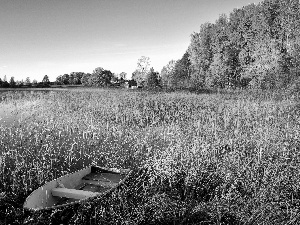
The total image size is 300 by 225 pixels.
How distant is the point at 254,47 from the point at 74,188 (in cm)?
2900

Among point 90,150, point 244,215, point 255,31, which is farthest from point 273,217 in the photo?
point 255,31

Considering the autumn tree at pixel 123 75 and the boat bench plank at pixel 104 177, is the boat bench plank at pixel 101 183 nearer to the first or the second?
the boat bench plank at pixel 104 177

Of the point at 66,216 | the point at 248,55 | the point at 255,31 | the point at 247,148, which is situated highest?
the point at 255,31

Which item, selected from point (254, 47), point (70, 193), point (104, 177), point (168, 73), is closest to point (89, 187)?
point (104, 177)

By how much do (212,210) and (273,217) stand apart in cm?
107

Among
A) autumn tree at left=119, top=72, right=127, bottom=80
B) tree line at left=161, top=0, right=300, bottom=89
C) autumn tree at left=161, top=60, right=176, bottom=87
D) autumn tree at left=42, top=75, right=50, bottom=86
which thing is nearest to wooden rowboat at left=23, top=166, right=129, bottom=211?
tree line at left=161, top=0, right=300, bottom=89

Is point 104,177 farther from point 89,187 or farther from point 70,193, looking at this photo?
point 70,193

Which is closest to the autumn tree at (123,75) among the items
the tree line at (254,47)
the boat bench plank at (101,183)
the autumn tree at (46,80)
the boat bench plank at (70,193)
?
the autumn tree at (46,80)

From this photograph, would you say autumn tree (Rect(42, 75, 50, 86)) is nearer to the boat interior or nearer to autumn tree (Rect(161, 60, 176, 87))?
autumn tree (Rect(161, 60, 176, 87))

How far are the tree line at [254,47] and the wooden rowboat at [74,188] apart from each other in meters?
18.0

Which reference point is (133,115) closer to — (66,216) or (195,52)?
(66,216)

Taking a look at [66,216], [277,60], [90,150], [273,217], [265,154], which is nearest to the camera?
[273,217]

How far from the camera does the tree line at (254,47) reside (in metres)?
25.2

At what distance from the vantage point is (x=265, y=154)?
7836 millimetres
